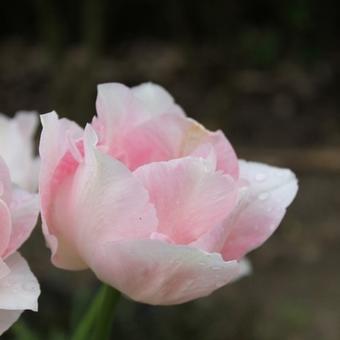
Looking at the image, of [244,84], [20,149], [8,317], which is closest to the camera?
[8,317]

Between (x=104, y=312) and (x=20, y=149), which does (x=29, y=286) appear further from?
(x=20, y=149)

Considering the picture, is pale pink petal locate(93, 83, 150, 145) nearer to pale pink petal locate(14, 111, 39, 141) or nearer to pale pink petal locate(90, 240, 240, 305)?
pale pink petal locate(90, 240, 240, 305)

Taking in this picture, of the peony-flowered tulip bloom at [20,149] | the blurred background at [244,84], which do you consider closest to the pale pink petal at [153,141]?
the peony-flowered tulip bloom at [20,149]

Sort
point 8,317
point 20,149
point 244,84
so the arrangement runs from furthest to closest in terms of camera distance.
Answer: point 244,84 → point 20,149 → point 8,317

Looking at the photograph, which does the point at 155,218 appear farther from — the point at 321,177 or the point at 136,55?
the point at 136,55

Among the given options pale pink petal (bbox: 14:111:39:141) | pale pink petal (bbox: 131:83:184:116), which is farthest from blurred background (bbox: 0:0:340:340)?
pale pink petal (bbox: 131:83:184:116)

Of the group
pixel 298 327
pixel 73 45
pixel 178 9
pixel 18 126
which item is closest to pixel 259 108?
pixel 178 9

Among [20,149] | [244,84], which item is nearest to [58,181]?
[20,149]
